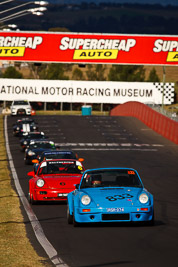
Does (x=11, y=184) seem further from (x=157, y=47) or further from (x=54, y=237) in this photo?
(x=157, y=47)

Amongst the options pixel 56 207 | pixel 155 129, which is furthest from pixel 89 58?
pixel 56 207

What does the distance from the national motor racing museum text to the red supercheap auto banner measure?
1089 inches

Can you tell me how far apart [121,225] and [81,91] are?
8368 cm

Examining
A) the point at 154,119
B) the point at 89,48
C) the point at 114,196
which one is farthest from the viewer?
the point at 89,48

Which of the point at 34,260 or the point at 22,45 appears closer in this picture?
the point at 34,260

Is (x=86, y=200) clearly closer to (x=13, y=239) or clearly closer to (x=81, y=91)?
(x=13, y=239)

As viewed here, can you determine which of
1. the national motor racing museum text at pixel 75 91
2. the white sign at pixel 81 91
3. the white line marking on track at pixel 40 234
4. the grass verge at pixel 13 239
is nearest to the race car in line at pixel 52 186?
the white line marking on track at pixel 40 234

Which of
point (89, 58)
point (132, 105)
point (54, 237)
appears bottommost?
point (54, 237)

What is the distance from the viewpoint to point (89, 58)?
68.6 meters

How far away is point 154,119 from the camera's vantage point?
5347 centimetres

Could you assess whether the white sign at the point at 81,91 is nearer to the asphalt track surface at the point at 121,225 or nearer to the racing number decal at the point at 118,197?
the asphalt track surface at the point at 121,225

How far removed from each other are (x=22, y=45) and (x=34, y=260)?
59.6 metres

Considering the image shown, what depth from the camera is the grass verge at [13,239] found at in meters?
10.4

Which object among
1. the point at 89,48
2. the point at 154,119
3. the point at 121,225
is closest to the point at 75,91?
the point at 89,48
